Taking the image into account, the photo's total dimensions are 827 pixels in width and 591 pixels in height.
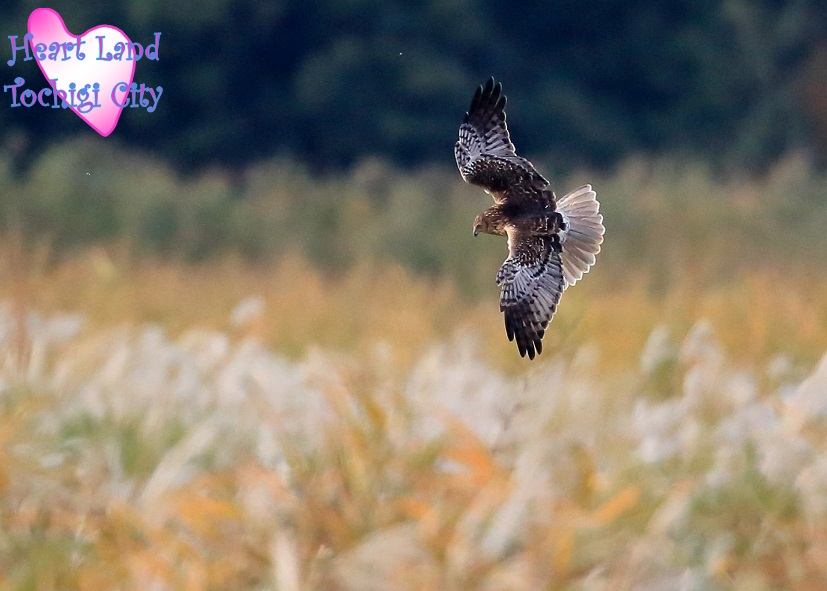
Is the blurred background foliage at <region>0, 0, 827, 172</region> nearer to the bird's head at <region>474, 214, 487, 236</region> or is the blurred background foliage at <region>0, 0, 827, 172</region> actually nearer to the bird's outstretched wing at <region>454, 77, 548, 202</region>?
the bird's outstretched wing at <region>454, 77, 548, 202</region>

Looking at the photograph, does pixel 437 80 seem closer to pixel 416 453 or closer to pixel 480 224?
pixel 416 453

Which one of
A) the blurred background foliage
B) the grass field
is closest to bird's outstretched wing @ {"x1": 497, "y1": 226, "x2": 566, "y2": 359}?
the grass field

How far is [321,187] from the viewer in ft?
36.4

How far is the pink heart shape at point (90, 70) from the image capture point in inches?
128

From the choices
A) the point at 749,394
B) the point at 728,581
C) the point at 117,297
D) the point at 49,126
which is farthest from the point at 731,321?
the point at 49,126

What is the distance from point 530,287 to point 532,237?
64 millimetres

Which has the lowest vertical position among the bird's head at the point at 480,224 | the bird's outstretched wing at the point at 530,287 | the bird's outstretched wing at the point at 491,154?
the bird's outstretched wing at the point at 530,287

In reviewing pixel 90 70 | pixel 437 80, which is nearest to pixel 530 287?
pixel 90 70

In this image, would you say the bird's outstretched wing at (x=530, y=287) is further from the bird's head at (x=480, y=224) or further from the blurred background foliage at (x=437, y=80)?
the blurred background foliage at (x=437, y=80)

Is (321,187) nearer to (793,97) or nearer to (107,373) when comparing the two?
(107,373)

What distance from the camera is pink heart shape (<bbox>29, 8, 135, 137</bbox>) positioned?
3.25 m

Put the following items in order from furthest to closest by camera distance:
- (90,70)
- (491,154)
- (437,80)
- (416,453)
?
(437,80) < (90,70) < (416,453) < (491,154)

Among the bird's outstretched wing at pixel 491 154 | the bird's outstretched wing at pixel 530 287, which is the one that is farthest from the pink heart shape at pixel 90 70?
the bird's outstretched wing at pixel 530 287

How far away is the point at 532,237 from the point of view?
5.78ft
